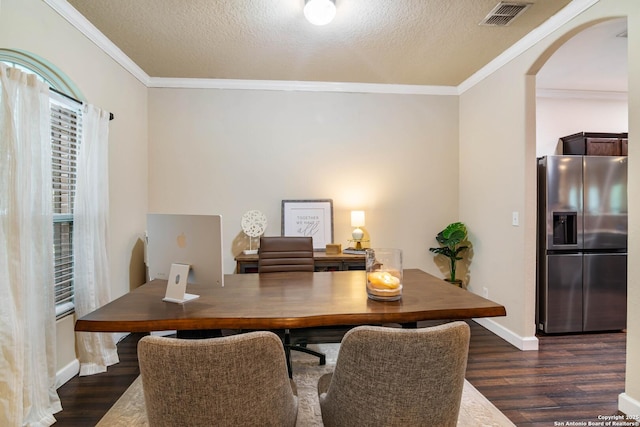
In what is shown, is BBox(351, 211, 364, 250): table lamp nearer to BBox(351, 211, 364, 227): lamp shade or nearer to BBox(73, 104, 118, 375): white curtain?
BBox(351, 211, 364, 227): lamp shade

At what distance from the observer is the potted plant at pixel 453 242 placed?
12.0 ft

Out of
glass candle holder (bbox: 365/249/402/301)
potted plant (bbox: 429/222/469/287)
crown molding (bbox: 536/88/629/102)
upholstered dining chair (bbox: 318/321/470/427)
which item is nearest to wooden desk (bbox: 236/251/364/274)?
potted plant (bbox: 429/222/469/287)

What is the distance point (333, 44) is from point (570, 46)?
7.02 feet

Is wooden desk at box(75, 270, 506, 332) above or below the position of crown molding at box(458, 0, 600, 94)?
below

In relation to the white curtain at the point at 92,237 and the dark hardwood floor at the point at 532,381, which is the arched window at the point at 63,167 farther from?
the dark hardwood floor at the point at 532,381

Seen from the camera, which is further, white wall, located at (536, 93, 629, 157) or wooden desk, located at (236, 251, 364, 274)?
white wall, located at (536, 93, 629, 157)

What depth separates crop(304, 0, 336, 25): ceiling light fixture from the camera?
2209mm

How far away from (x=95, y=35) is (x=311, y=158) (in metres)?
2.23

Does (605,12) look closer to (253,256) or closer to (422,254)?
(422,254)

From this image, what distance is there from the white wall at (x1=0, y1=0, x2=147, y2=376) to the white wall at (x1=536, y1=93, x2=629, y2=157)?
4.69m

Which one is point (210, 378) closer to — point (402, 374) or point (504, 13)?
point (402, 374)

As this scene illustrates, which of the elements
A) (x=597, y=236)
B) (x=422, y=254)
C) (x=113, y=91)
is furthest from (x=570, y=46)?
(x=113, y=91)

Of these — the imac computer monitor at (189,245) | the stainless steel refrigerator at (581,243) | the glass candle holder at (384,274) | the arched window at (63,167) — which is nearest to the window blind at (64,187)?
the arched window at (63,167)

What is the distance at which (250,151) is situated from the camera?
3.79 m
